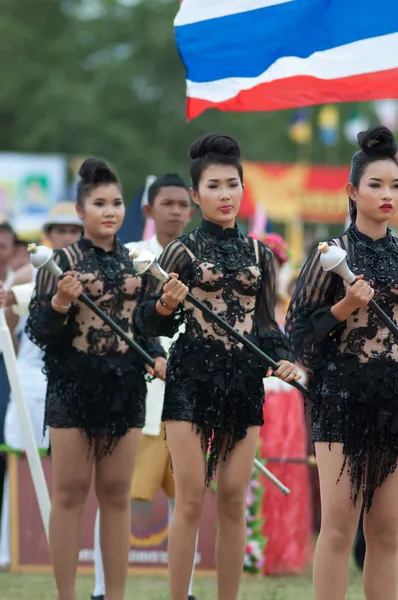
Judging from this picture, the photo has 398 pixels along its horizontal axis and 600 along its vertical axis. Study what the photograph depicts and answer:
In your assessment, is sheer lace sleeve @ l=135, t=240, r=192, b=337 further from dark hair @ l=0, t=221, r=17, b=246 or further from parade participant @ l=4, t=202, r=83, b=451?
dark hair @ l=0, t=221, r=17, b=246

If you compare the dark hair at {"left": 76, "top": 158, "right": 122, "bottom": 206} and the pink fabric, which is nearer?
the dark hair at {"left": 76, "top": 158, "right": 122, "bottom": 206}

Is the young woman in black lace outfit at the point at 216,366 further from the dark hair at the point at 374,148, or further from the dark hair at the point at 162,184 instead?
the dark hair at the point at 162,184

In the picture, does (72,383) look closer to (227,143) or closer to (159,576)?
(227,143)

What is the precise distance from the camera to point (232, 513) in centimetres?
652

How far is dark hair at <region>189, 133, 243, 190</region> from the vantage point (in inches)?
262

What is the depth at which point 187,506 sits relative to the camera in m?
6.41

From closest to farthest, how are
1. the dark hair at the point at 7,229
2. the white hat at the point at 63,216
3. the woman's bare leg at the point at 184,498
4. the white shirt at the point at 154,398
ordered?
the woman's bare leg at the point at 184,498, the white shirt at the point at 154,398, the white hat at the point at 63,216, the dark hair at the point at 7,229

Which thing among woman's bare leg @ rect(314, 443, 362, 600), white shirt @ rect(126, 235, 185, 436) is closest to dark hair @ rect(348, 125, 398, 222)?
woman's bare leg @ rect(314, 443, 362, 600)

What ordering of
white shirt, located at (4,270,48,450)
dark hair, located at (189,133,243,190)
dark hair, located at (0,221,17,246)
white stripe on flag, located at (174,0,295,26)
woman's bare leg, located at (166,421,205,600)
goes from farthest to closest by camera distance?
dark hair, located at (0,221,17,246)
white shirt, located at (4,270,48,450)
white stripe on flag, located at (174,0,295,26)
dark hair, located at (189,133,243,190)
woman's bare leg, located at (166,421,205,600)

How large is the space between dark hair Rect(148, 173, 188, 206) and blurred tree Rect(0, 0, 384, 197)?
1483 inches

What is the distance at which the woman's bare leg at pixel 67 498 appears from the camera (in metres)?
6.93

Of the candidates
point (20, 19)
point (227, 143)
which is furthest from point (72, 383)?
point (20, 19)

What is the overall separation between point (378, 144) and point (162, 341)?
2.59 meters

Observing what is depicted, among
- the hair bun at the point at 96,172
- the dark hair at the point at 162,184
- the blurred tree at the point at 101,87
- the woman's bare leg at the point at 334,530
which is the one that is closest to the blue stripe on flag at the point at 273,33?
the dark hair at the point at 162,184
